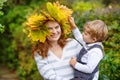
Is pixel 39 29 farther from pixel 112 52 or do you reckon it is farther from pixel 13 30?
pixel 13 30

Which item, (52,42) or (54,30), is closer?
A: (54,30)

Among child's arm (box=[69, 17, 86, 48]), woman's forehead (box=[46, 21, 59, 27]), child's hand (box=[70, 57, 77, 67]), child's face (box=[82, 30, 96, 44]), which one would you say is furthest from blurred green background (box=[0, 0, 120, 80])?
woman's forehead (box=[46, 21, 59, 27])

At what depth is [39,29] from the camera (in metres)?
5.02

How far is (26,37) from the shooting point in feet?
29.6

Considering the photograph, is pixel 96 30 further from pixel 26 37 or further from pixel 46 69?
pixel 26 37

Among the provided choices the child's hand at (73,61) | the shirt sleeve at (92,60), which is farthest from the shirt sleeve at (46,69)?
the shirt sleeve at (92,60)

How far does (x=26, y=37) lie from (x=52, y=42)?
393cm

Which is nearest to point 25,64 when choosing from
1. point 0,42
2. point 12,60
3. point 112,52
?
point 12,60

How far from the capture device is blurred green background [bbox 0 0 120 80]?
21.0 feet

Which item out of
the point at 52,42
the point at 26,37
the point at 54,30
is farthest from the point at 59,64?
the point at 26,37

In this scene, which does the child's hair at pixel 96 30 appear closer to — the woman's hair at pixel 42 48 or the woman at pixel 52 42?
the woman at pixel 52 42

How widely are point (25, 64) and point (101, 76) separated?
10.4ft

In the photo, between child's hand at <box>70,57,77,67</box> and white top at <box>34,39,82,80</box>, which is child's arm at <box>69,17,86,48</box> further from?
child's hand at <box>70,57,77,67</box>

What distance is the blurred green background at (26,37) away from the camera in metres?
6.41
